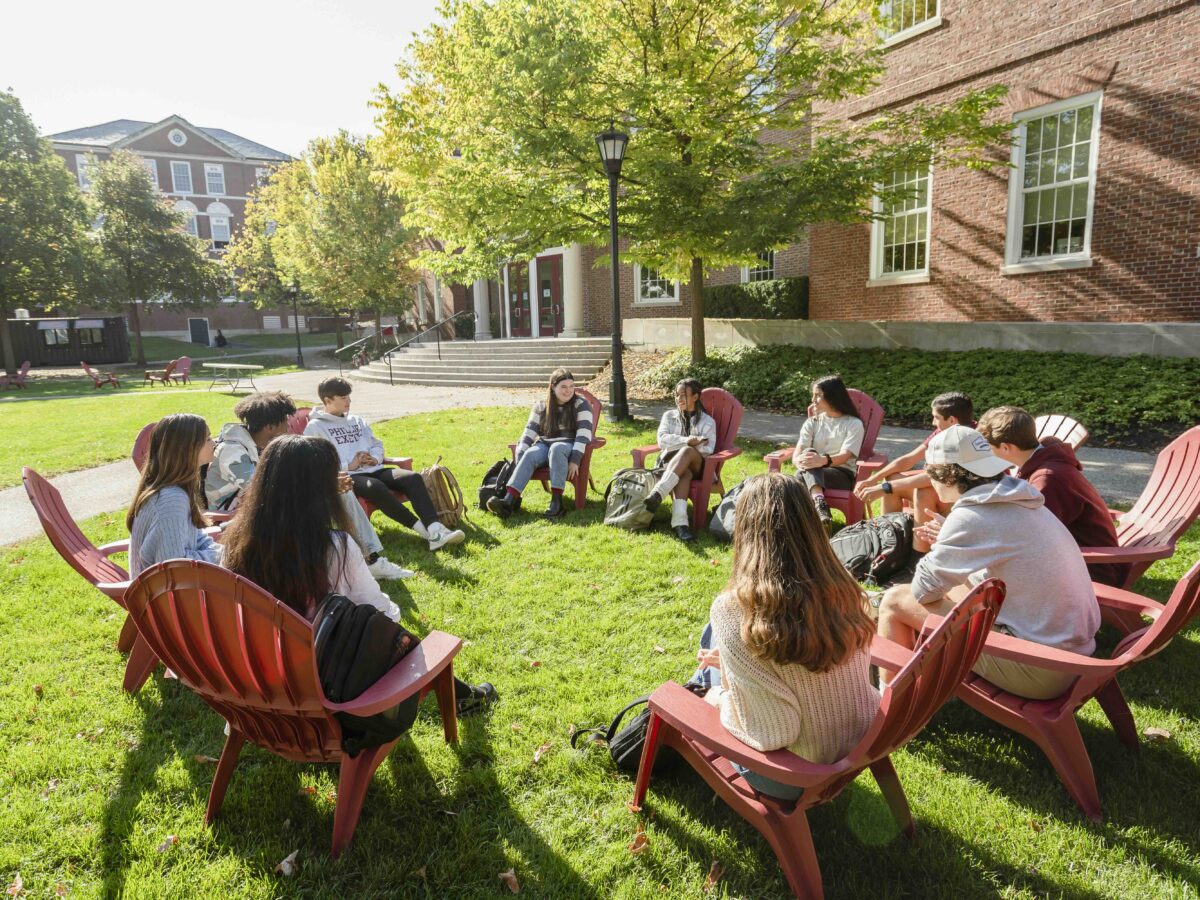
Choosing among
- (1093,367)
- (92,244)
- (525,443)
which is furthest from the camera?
(92,244)

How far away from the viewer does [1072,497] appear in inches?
136

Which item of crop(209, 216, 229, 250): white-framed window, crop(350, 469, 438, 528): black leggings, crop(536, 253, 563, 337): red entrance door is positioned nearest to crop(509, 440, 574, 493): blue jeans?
crop(350, 469, 438, 528): black leggings

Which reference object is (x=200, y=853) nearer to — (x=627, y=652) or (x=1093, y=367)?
(x=627, y=652)

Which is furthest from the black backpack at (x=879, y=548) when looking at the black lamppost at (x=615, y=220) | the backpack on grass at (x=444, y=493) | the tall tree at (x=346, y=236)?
the tall tree at (x=346, y=236)

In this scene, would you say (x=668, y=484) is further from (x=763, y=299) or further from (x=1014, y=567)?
(x=763, y=299)

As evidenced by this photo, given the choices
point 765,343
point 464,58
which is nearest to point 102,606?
point 464,58

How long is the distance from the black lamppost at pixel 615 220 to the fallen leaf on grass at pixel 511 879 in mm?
8799

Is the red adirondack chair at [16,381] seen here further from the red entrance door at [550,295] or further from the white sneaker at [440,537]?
the white sneaker at [440,537]

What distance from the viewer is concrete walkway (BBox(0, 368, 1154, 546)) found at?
6656 mm

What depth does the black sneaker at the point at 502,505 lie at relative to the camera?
6102 mm

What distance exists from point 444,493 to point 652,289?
53.6 feet

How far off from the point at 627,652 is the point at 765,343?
12.4m

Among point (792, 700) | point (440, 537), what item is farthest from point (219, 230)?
point (792, 700)

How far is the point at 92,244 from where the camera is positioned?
2833cm
